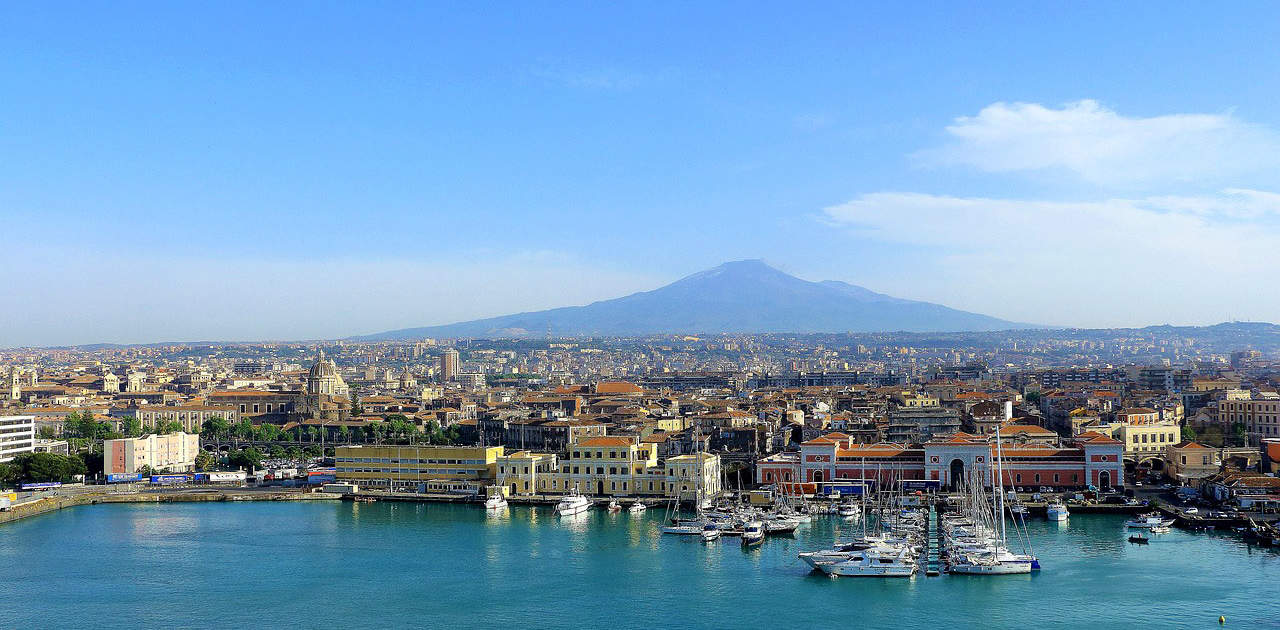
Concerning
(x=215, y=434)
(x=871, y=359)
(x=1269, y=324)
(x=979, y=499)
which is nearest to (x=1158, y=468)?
(x=979, y=499)

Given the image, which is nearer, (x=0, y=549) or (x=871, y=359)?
(x=0, y=549)

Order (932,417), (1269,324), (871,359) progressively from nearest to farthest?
(932,417), (871,359), (1269,324)

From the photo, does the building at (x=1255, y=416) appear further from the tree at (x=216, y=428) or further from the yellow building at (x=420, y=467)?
the tree at (x=216, y=428)

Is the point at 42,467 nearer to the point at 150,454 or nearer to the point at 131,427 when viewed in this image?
the point at 150,454

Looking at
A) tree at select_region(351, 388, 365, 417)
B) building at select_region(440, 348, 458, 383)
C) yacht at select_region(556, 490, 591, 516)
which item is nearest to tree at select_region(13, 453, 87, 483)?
yacht at select_region(556, 490, 591, 516)

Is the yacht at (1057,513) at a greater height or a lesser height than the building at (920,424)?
lesser

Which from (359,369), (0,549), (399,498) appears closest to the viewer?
(0,549)

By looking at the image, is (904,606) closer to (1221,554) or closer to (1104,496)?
(1221,554)

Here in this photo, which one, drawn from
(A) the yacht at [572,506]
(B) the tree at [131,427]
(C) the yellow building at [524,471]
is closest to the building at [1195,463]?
(A) the yacht at [572,506]
